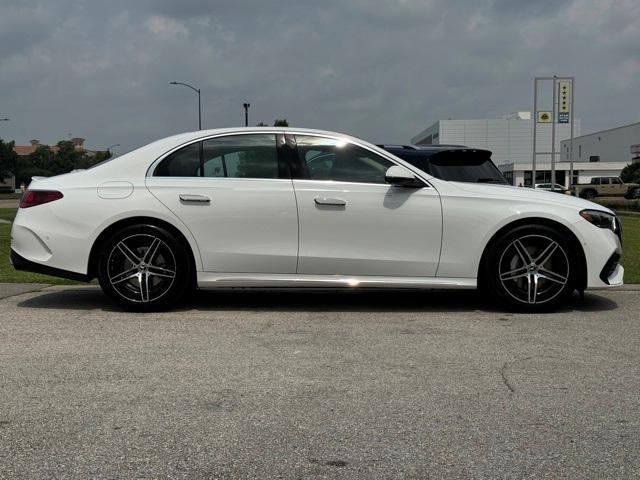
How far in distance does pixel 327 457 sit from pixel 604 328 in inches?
127

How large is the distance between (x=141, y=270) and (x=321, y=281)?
154cm

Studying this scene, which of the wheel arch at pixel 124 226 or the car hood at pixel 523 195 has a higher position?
the car hood at pixel 523 195

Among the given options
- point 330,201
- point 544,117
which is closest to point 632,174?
point 544,117

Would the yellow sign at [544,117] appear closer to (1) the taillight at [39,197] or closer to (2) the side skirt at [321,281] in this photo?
(2) the side skirt at [321,281]

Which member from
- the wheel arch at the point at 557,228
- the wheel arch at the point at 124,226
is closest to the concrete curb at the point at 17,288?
the wheel arch at the point at 124,226

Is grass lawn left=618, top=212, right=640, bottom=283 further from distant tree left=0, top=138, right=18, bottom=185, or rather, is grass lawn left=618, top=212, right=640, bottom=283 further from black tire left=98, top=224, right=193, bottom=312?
distant tree left=0, top=138, right=18, bottom=185

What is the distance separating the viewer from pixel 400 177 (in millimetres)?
5625

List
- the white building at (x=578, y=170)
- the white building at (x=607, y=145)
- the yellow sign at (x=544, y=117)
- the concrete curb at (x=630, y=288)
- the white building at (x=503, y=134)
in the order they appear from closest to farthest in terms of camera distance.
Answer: the concrete curb at (x=630, y=288) → the yellow sign at (x=544, y=117) → the white building at (x=578, y=170) → the white building at (x=607, y=145) → the white building at (x=503, y=134)

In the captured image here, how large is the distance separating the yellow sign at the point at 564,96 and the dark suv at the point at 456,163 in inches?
1562

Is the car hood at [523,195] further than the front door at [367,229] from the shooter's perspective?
Yes

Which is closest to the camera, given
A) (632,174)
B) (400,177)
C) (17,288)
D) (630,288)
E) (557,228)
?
(400,177)

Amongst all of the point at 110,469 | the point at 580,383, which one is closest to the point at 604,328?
the point at 580,383

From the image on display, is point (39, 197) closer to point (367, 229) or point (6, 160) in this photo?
point (367, 229)

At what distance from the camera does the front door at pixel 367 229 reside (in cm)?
564
